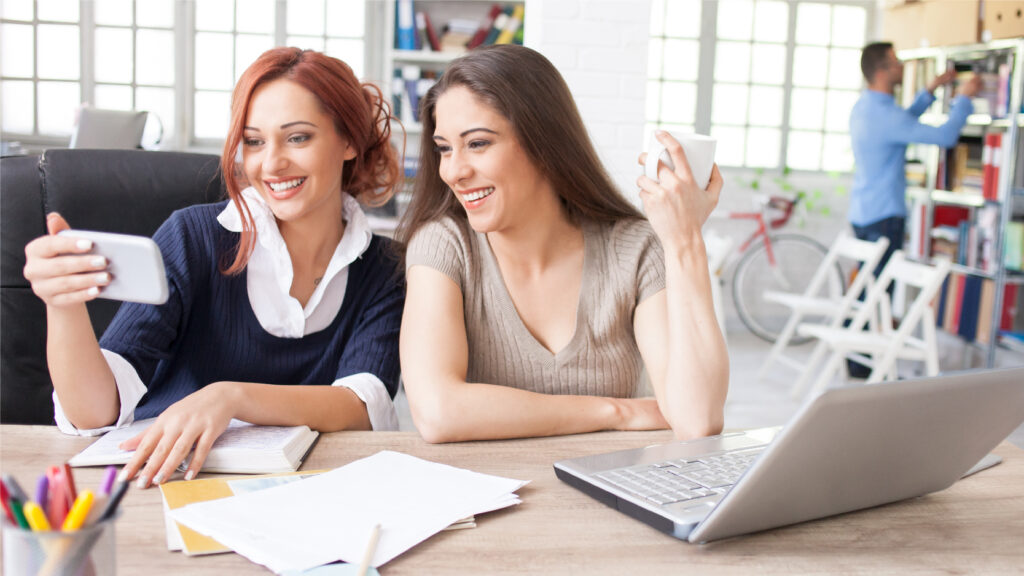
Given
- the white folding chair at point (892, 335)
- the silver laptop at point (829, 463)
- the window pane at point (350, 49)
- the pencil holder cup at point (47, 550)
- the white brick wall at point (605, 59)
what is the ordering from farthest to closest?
the window pane at point (350, 49) < the white folding chair at point (892, 335) < the white brick wall at point (605, 59) < the silver laptop at point (829, 463) < the pencil holder cup at point (47, 550)

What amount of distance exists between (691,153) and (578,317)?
395mm

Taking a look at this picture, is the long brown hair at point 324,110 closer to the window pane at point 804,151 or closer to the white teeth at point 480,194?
the white teeth at point 480,194

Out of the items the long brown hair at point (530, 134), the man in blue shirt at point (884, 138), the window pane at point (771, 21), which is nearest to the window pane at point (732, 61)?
the window pane at point (771, 21)

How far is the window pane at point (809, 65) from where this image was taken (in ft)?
20.1

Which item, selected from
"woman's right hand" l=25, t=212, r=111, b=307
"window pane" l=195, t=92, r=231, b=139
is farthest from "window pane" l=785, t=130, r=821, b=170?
"woman's right hand" l=25, t=212, r=111, b=307

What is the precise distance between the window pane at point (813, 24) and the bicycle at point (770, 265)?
112cm

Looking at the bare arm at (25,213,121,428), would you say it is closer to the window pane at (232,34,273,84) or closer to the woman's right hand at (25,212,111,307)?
the woman's right hand at (25,212,111,307)

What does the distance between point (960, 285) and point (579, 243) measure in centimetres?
452

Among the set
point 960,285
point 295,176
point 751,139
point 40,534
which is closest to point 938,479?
point 40,534

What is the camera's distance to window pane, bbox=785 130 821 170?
619 centimetres

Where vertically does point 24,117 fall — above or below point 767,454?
above

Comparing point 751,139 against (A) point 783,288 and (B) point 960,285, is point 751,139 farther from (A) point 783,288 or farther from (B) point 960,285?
(B) point 960,285

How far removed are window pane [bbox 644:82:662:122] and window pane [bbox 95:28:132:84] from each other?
11.5ft

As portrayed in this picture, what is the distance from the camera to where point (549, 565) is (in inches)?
32.8
